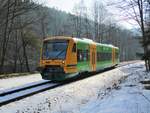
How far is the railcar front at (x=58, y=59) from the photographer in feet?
73.0

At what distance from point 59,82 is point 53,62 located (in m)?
1.64

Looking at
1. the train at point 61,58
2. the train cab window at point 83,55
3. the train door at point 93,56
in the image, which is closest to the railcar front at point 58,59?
the train at point 61,58

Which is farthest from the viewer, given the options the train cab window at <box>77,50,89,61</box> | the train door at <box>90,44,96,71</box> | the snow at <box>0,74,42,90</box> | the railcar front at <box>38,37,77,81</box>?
the train door at <box>90,44,96,71</box>

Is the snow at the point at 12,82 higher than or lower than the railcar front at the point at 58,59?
lower

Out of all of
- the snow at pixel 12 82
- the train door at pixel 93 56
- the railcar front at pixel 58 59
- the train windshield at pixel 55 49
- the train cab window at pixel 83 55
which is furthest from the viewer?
the train door at pixel 93 56

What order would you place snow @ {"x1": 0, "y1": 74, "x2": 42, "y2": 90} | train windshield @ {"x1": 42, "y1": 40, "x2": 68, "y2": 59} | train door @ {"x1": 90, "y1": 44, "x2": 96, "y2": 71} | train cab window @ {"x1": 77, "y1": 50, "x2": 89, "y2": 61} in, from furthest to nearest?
1. train door @ {"x1": 90, "y1": 44, "x2": 96, "y2": 71}
2. train cab window @ {"x1": 77, "y1": 50, "x2": 89, "y2": 61}
3. train windshield @ {"x1": 42, "y1": 40, "x2": 68, "y2": 59}
4. snow @ {"x1": 0, "y1": 74, "x2": 42, "y2": 90}

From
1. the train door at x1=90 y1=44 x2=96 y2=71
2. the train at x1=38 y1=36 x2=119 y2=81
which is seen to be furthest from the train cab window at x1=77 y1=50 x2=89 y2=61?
the train door at x1=90 y1=44 x2=96 y2=71

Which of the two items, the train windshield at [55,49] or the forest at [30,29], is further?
the forest at [30,29]

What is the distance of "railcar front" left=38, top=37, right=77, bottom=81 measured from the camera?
22250 mm

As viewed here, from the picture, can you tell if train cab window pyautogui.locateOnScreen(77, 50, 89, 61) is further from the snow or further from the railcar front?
the snow

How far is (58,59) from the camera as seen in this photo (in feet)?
73.9

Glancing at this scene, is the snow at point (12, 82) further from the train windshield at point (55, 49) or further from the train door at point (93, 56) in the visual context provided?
the train door at point (93, 56)

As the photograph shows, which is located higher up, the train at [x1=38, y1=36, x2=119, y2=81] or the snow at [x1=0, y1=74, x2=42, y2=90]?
the train at [x1=38, y1=36, x2=119, y2=81]

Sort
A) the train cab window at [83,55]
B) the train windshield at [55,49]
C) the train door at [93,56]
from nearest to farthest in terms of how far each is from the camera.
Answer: the train windshield at [55,49], the train cab window at [83,55], the train door at [93,56]
